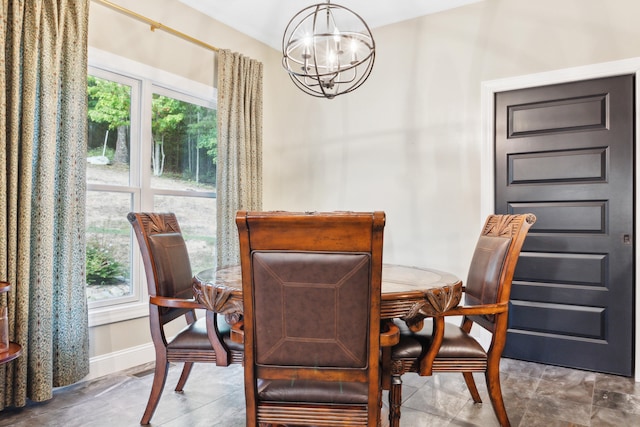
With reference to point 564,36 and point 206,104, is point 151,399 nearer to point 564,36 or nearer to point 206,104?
point 206,104

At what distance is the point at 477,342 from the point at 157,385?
1.54m

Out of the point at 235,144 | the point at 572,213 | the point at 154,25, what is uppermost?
the point at 154,25

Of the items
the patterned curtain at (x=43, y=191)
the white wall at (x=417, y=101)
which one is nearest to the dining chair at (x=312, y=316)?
the patterned curtain at (x=43, y=191)

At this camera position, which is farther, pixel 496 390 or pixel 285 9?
pixel 285 9

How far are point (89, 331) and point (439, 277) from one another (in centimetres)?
221

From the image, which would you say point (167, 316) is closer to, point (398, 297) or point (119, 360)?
point (119, 360)

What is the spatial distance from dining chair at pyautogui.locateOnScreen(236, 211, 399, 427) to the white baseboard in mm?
1784

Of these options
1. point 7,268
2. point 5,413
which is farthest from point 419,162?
point 5,413

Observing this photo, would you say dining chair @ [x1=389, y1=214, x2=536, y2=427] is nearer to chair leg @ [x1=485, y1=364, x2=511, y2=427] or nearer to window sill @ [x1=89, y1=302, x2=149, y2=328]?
chair leg @ [x1=485, y1=364, x2=511, y2=427]

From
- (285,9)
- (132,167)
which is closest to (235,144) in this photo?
(132,167)

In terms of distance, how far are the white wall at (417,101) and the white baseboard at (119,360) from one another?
1.6 inches

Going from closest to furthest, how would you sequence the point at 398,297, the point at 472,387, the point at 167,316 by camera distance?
the point at 398,297 < the point at 167,316 < the point at 472,387

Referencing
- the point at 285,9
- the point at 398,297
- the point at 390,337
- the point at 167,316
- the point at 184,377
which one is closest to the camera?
the point at 390,337

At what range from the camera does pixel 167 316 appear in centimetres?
208
